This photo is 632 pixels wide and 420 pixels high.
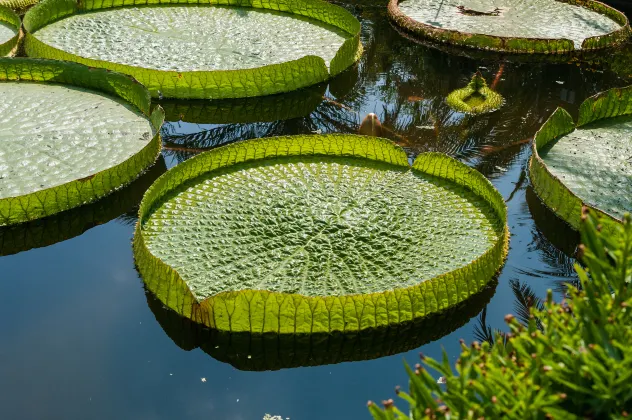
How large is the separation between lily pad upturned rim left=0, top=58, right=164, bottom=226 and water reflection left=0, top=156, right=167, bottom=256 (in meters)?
0.04

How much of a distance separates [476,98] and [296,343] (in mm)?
2769

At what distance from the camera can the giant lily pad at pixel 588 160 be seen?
353cm

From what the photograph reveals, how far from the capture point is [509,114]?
4867 millimetres

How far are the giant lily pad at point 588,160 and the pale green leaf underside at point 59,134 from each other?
2120 mm

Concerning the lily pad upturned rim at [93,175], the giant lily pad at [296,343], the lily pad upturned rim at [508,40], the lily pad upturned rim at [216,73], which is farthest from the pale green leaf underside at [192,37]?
the giant lily pad at [296,343]

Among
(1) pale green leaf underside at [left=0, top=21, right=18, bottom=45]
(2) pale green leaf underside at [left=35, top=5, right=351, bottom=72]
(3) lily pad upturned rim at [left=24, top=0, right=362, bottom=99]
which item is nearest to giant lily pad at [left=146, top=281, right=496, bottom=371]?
(3) lily pad upturned rim at [left=24, top=0, right=362, bottom=99]

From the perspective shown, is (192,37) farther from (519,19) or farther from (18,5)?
(519,19)

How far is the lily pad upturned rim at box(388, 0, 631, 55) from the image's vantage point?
18.7 feet

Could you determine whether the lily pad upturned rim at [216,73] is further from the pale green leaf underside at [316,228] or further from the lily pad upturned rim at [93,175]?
the pale green leaf underside at [316,228]

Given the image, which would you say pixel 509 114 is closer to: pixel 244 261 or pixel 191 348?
pixel 244 261

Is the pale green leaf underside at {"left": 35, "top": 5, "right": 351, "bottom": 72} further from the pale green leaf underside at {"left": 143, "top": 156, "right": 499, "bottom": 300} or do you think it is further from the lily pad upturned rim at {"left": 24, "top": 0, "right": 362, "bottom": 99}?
the pale green leaf underside at {"left": 143, "top": 156, "right": 499, "bottom": 300}

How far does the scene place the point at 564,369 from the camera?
4.85 ft

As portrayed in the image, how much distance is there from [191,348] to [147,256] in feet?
1.42

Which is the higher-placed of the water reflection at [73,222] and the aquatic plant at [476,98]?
the aquatic plant at [476,98]
